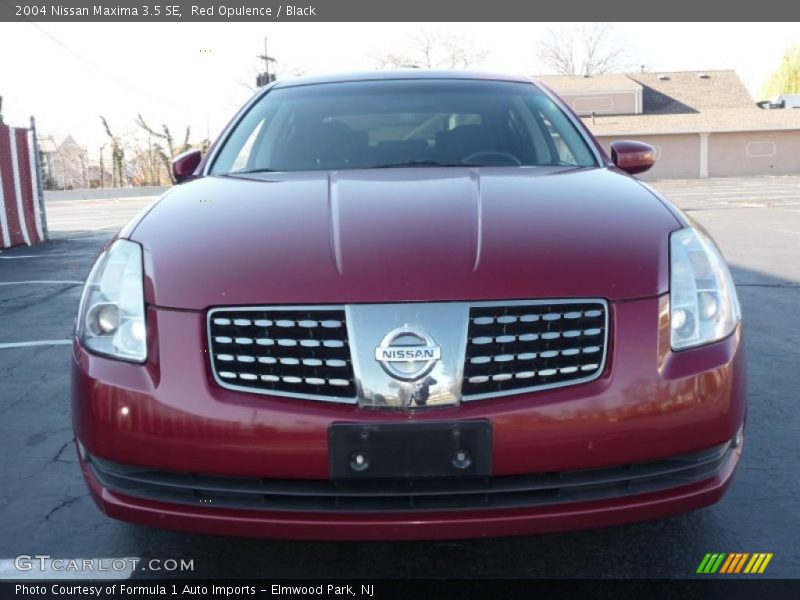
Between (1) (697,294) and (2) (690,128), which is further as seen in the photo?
(2) (690,128)

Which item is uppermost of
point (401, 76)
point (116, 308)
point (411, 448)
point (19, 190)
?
point (401, 76)

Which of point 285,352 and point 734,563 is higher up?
point 285,352

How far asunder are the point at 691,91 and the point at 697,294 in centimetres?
5014

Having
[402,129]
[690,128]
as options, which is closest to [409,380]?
[402,129]

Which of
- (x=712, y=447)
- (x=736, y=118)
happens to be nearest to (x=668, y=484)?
(x=712, y=447)

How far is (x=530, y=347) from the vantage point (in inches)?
73.3

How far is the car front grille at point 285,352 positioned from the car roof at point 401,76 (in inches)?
77.6

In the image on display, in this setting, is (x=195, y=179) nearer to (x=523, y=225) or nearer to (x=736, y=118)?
(x=523, y=225)

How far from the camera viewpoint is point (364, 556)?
2322 millimetres

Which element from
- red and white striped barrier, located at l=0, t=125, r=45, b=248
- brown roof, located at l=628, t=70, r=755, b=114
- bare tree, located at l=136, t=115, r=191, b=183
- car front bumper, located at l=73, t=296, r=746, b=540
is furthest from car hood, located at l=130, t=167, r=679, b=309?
brown roof, located at l=628, t=70, r=755, b=114

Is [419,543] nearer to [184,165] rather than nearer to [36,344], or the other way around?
[184,165]

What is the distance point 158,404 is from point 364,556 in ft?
2.59

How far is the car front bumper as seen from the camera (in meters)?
1.82

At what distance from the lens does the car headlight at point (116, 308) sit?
6.56ft
